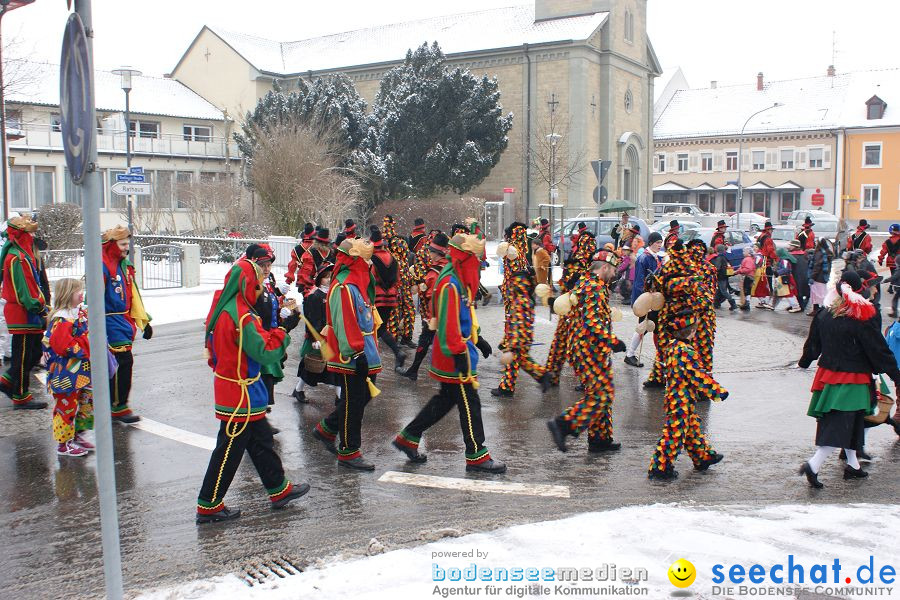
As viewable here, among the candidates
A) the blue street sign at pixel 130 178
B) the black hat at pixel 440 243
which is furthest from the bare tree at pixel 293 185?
the black hat at pixel 440 243

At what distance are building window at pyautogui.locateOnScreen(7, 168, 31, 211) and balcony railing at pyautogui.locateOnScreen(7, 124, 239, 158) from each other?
133 cm

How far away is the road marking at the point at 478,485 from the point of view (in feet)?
20.2

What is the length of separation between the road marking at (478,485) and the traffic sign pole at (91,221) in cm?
304

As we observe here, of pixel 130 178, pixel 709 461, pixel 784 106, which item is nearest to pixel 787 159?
pixel 784 106

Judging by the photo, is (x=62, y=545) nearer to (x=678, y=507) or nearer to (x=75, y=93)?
(x=75, y=93)

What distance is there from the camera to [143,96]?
164 ft

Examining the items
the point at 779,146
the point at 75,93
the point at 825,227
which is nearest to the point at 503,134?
the point at 825,227

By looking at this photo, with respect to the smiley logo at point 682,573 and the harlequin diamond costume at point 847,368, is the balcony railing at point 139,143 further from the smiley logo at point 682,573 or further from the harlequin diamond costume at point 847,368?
the smiley logo at point 682,573

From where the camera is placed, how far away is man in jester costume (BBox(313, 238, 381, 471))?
6734 millimetres

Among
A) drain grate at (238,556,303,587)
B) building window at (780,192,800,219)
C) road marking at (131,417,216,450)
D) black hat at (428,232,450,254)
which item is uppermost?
building window at (780,192,800,219)

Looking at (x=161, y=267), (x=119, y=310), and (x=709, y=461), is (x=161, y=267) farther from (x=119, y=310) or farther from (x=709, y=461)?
(x=709, y=461)

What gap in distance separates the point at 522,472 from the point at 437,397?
0.91 meters

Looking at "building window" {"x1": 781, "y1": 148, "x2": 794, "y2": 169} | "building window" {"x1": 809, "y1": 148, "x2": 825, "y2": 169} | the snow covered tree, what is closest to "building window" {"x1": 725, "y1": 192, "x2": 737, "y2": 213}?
"building window" {"x1": 781, "y1": 148, "x2": 794, "y2": 169}

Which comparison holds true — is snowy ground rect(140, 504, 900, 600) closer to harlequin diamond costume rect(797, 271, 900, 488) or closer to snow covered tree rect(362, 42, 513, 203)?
harlequin diamond costume rect(797, 271, 900, 488)
